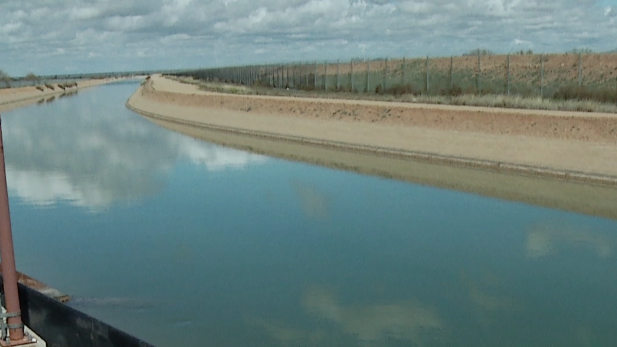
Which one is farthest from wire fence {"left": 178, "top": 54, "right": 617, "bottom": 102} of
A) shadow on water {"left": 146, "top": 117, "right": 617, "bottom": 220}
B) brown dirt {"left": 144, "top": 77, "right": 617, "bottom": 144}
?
shadow on water {"left": 146, "top": 117, "right": 617, "bottom": 220}

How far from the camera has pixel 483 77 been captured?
45312mm

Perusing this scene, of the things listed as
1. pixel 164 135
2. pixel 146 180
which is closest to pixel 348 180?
pixel 146 180

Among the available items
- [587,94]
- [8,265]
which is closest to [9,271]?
[8,265]

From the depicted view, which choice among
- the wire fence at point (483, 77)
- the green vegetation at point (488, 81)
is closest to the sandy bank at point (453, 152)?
the green vegetation at point (488, 81)

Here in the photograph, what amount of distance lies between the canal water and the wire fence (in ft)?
52.1

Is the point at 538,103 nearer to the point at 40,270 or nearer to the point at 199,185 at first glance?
the point at 199,185

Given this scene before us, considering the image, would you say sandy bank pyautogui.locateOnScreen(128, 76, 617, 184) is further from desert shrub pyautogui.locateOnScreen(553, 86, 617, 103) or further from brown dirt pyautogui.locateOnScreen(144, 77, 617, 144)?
desert shrub pyautogui.locateOnScreen(553, 86, 617, 103)

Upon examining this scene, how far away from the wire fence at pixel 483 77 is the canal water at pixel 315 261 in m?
15.9

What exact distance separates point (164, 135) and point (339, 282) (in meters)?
25.3

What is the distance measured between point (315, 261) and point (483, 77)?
36.9m

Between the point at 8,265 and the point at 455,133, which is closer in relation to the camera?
the point at 8,265

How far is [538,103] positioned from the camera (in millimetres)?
26203

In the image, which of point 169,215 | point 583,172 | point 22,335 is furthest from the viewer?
point 583,172

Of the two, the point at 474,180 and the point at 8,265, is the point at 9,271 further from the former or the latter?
the point at 474,180
